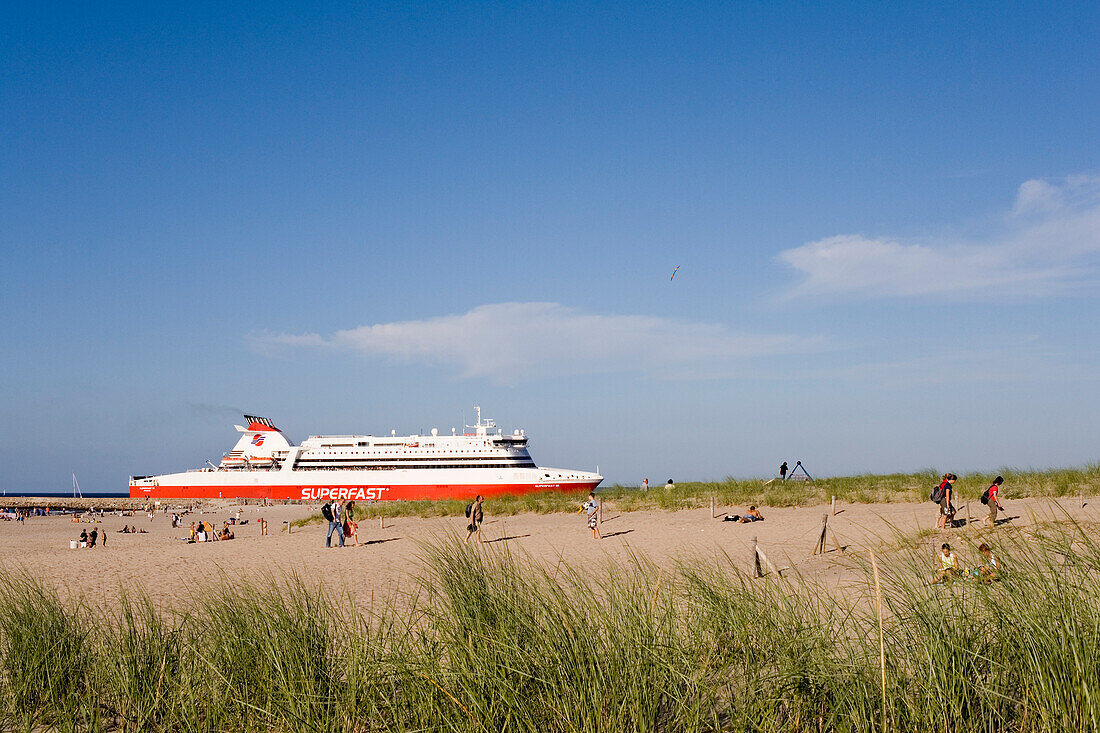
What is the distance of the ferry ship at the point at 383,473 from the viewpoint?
181ft

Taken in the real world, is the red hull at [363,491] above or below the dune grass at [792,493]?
below

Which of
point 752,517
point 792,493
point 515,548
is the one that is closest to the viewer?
point 515,548

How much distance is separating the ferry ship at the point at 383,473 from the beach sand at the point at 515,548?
30.3 metres

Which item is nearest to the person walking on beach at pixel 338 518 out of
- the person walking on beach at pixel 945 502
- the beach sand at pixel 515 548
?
the beach sand at pixel 515 548

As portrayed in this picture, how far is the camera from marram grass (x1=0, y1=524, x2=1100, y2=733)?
130 inches

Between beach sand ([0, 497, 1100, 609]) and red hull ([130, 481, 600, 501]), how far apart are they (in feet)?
96.1

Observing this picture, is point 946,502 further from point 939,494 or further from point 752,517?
point 752,517

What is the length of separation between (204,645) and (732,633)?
3.40 meters

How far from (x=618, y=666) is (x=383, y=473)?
5543cm

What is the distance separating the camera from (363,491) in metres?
57.4

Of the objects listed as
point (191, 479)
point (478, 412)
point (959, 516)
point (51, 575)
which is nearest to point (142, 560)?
point (51, 575)

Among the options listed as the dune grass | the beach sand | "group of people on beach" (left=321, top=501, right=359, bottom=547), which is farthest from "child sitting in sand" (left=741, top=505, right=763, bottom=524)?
"group of people on beach" (left=321, top=501, right=359, bottom=547)

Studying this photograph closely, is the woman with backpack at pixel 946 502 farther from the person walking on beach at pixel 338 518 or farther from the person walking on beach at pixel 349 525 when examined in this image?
the person walking on beach at pixel 338 518

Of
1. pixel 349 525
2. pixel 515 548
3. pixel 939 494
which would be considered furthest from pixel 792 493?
pixel 349 525
